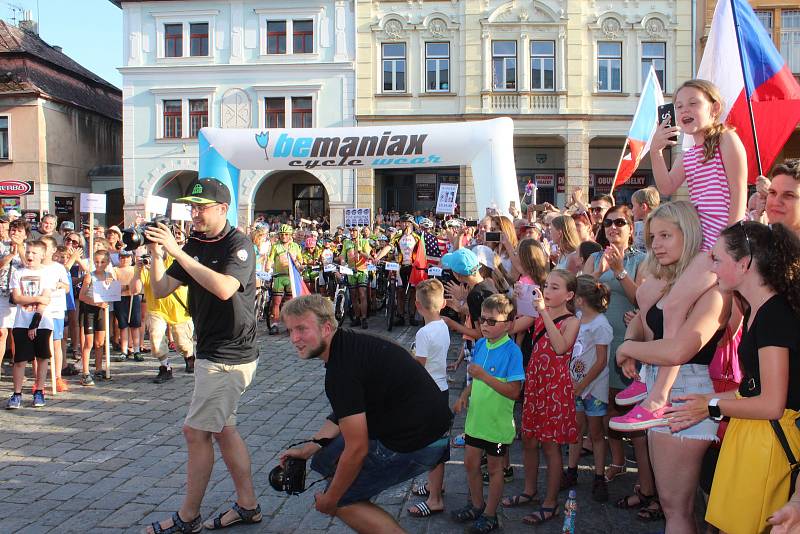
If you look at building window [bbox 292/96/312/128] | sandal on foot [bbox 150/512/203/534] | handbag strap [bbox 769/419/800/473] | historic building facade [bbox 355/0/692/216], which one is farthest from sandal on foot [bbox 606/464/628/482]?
building window [bbox 292/96/312/128]

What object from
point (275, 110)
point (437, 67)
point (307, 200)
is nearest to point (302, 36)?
point (275, 110)

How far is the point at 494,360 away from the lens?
4520 millimetres

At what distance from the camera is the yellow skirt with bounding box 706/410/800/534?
2619mm

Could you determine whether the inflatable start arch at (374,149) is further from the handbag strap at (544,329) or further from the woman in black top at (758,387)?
the woman in black top at (758,387)

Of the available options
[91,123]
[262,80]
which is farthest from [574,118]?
[91,123]

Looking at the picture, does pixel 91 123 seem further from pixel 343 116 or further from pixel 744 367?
pixel 744 367

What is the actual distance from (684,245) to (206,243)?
2982mm

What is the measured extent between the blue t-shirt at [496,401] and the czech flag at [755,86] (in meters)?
2.32

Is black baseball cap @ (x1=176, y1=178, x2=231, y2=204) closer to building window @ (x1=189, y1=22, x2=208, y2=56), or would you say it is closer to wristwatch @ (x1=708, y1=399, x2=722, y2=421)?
wristwatch @ (x1=708, y1=399, x2=722, y2=421)

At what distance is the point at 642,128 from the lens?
10289 millimetres

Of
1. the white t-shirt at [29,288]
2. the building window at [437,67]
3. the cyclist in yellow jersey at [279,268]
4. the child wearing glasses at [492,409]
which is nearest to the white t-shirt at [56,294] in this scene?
the white t-shirt at [29,288]

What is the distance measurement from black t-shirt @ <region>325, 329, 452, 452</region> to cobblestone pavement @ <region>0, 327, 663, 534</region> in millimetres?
1223

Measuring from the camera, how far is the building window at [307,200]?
30.4 metres

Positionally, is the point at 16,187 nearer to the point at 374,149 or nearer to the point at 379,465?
the point at 374,149
